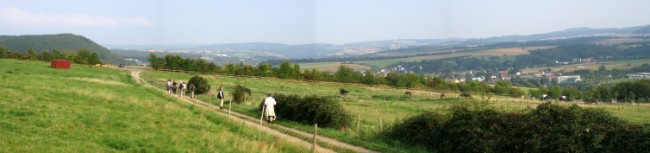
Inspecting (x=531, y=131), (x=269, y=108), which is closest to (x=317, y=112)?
Result: (x=269, y=108)

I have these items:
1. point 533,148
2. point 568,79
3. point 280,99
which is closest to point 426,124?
point 533,148

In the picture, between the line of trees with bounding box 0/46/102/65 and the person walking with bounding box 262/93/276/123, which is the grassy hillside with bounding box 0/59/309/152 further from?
the line of trees with bounding box 0/46/102/65

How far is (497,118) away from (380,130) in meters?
5.95

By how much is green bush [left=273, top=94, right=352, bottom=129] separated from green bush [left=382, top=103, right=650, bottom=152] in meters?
5.45

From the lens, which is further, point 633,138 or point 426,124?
point 426,124

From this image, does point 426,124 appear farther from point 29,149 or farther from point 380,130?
point 29,149

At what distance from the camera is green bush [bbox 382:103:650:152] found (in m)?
13.4

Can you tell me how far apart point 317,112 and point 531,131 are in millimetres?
11201

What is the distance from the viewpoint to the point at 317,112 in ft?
80.0

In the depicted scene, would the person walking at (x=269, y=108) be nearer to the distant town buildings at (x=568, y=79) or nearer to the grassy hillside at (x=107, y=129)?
the grassy hillside at (x=107, y=129)

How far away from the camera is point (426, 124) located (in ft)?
63.0

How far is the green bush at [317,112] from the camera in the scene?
2419 centimetres

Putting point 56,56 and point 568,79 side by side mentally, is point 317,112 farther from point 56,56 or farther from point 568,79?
point 568,79

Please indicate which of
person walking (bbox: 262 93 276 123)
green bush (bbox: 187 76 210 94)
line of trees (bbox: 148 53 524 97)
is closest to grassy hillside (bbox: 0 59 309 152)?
person walking (bbox: 262 93 276 123)
